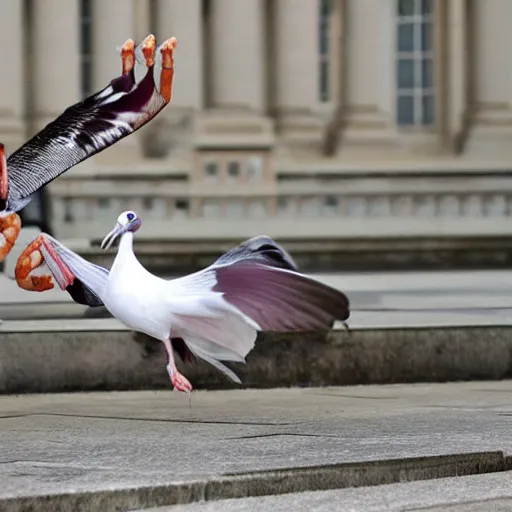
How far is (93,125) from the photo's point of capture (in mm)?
7121

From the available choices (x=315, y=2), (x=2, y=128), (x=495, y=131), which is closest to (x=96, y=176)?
(x=2, y=128)

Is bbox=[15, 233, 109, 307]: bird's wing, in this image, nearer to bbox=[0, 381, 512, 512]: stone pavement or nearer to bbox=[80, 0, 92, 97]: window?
bbox=[0, 381, 512, 512]: stone pavement

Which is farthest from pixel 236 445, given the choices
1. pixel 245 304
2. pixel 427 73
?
pixel 427 73

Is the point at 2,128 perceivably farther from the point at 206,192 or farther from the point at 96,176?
the point at 206,192

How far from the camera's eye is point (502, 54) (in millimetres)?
23609

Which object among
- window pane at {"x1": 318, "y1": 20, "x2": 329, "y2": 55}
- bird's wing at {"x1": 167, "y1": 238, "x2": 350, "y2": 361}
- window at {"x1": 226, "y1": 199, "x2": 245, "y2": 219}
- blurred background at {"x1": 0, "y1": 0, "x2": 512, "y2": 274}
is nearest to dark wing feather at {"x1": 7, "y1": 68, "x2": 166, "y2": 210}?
bird's wing at {"x1": 167, "y1": 238, "x2": 350, "y2": 361}

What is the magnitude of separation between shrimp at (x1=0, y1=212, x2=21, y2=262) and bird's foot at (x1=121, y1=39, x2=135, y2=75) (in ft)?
3.20

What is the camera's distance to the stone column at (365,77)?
2309cm

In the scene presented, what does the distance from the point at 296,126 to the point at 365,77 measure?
1.55m

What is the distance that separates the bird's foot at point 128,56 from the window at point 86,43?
15490mm

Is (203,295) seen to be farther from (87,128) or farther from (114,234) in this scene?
(87,128)

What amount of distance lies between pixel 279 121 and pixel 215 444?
1709cm

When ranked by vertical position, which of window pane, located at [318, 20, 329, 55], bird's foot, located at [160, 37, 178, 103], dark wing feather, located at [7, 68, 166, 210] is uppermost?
window pane, located at [318, 20, 329, 55]

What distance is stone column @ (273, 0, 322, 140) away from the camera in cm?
2275
